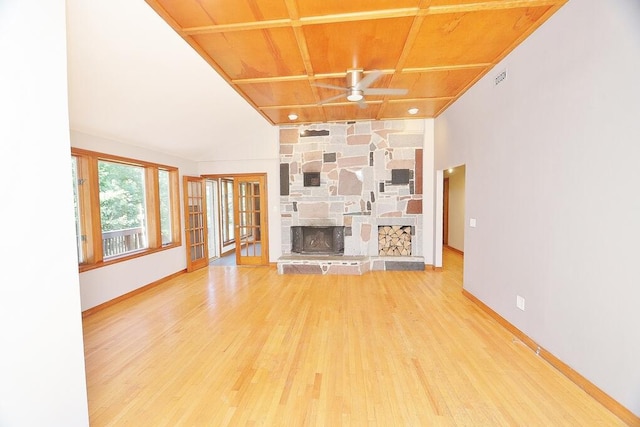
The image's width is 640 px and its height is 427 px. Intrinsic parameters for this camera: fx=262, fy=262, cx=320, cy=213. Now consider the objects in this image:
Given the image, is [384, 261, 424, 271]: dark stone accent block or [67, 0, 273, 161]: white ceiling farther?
[384, 261, 424, 271]: dark stone accent block

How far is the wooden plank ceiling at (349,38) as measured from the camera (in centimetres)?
198

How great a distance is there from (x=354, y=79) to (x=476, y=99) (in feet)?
5.39

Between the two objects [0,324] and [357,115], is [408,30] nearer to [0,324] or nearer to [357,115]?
[357,115]

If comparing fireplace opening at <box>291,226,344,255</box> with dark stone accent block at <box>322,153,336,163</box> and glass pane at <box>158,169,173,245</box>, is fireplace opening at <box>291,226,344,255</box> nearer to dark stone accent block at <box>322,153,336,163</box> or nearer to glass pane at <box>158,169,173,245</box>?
dark stone accent block at <box>322,153,336,163</box>

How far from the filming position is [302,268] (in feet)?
16.0

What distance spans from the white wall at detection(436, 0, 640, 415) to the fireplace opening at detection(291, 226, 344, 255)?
109 inches

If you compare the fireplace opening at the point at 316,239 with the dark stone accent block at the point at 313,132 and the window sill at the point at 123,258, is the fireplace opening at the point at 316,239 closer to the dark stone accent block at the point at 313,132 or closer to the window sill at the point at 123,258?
the dark stone accent block at the point at 313,132

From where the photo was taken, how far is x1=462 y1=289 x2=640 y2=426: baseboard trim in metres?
1.58

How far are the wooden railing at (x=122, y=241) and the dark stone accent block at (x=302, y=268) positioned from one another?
8.09 feet

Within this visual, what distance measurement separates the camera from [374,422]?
62.6 inches

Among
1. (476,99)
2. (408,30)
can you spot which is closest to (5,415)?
(408,30)

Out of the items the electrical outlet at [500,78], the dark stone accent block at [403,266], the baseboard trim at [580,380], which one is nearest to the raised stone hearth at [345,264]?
the dark stone accent block at [403,266]

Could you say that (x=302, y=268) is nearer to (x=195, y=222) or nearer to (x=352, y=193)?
(x=352, y=193)

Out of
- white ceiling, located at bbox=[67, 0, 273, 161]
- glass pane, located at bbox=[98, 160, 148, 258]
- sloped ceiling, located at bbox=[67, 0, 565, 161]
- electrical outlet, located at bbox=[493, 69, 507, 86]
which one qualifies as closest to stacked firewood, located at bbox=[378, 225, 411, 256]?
sloped ceiling, located at bbox=[67, 0, 565, 161]
